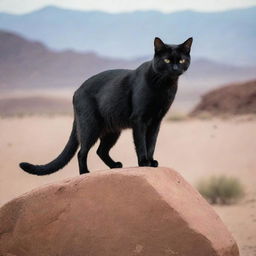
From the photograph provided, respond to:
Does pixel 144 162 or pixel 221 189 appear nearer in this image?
pixel 144 162

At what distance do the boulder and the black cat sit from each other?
47 cm

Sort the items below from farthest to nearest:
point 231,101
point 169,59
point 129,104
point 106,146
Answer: point 231,101, point 106,146, point 129,104, point 169,59

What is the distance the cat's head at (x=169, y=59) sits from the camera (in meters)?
5.34

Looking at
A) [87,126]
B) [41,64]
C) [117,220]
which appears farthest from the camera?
[41,64]

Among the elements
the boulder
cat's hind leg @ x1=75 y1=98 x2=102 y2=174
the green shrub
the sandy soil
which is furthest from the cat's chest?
the green shrub

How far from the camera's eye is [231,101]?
80.5 feet

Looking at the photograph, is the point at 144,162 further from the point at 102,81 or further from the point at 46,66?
the point at 46,66

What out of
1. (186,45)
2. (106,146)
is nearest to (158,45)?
(186,45)

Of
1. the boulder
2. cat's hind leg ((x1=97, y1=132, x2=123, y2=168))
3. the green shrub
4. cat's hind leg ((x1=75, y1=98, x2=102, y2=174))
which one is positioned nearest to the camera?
the boulder

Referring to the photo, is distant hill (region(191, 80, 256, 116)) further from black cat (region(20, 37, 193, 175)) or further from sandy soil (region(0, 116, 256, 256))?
black cat (region(20, 37, 193, 175))

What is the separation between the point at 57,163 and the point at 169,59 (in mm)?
1717

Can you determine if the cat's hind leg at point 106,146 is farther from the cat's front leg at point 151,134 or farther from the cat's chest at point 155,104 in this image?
the cat's chest at point 155,104

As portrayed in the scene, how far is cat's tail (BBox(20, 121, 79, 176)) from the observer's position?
593 cm

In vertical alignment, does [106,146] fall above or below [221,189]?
above
